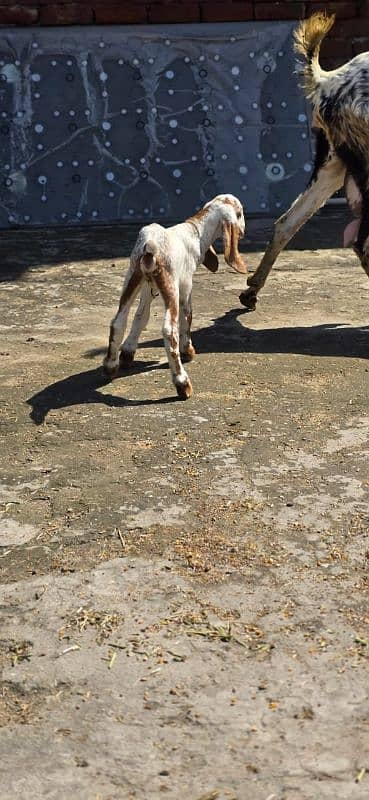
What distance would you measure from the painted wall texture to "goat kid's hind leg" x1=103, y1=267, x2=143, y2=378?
4.30m

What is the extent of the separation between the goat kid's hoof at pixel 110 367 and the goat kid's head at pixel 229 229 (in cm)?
91

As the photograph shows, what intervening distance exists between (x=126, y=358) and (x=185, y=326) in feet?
1.10

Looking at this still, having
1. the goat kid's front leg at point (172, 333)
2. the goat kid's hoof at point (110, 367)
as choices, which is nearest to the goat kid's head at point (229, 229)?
the goat kid's front leg at point (172, 333)

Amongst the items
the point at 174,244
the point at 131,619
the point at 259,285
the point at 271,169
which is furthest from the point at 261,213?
the point at 131,619

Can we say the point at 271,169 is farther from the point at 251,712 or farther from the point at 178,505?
the point at 251,712

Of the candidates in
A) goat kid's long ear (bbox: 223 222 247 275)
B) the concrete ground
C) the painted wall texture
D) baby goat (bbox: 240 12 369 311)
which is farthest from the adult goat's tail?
the painted wall texture

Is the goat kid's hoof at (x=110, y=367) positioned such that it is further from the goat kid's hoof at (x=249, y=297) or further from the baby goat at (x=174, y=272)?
the goat kid's hoof at (x=249, y=297)

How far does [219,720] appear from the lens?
117 inches

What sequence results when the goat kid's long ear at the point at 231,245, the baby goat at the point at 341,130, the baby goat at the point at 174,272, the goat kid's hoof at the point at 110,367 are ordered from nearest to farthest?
the baby goat at the point at 174,272
the goat kid's hoof at the point at 110,367
the goat kid's long ear at the point at 231,245
the baby goat at the point at 341,130

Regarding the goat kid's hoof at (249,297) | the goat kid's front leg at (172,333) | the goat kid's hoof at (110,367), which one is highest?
the goat kid's front leg at (172,333)

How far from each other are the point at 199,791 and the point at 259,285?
177 inches

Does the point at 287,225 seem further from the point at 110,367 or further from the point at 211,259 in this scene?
the point at 110,367

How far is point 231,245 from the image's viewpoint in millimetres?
6023

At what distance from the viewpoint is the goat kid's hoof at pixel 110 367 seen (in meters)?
5.52
